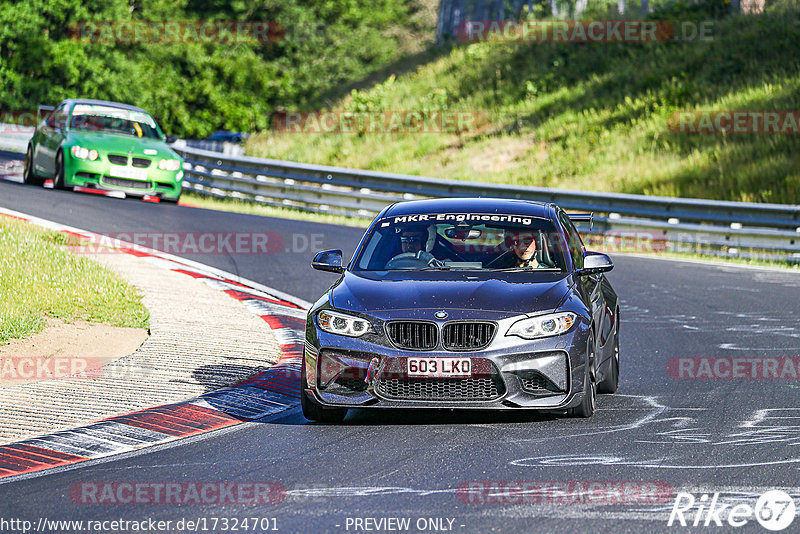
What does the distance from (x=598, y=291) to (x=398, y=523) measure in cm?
395

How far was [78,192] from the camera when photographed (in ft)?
78.0

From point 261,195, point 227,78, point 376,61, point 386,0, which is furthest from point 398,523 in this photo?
point 386,0

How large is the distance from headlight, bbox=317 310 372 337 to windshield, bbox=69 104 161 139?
1595 cm

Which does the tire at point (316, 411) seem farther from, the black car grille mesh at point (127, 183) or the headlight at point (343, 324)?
the black car grille mesh at point (127, 183)

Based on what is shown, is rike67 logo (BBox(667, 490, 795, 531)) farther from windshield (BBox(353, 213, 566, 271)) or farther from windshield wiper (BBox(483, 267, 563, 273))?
windshield (BBox(353, 213, 566, 271))

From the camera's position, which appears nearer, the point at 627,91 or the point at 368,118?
the point at 627,91

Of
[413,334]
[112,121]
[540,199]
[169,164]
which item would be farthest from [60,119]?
[413,334]

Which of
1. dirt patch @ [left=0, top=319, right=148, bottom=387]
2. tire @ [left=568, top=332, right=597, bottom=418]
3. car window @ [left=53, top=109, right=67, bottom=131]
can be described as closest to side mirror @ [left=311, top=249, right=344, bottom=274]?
tire @ [left=568, top=332, right=597, bottom=418]

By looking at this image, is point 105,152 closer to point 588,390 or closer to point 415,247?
point 415,247

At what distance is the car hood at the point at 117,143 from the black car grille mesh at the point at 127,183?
541mm

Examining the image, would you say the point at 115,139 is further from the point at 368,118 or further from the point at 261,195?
the point at 368,118

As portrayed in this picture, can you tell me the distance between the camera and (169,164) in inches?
890

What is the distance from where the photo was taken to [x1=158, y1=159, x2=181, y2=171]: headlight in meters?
22.5

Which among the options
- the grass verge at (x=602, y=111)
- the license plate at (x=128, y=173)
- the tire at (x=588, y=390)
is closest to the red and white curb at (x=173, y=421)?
the tire at (x=588, y=390)
